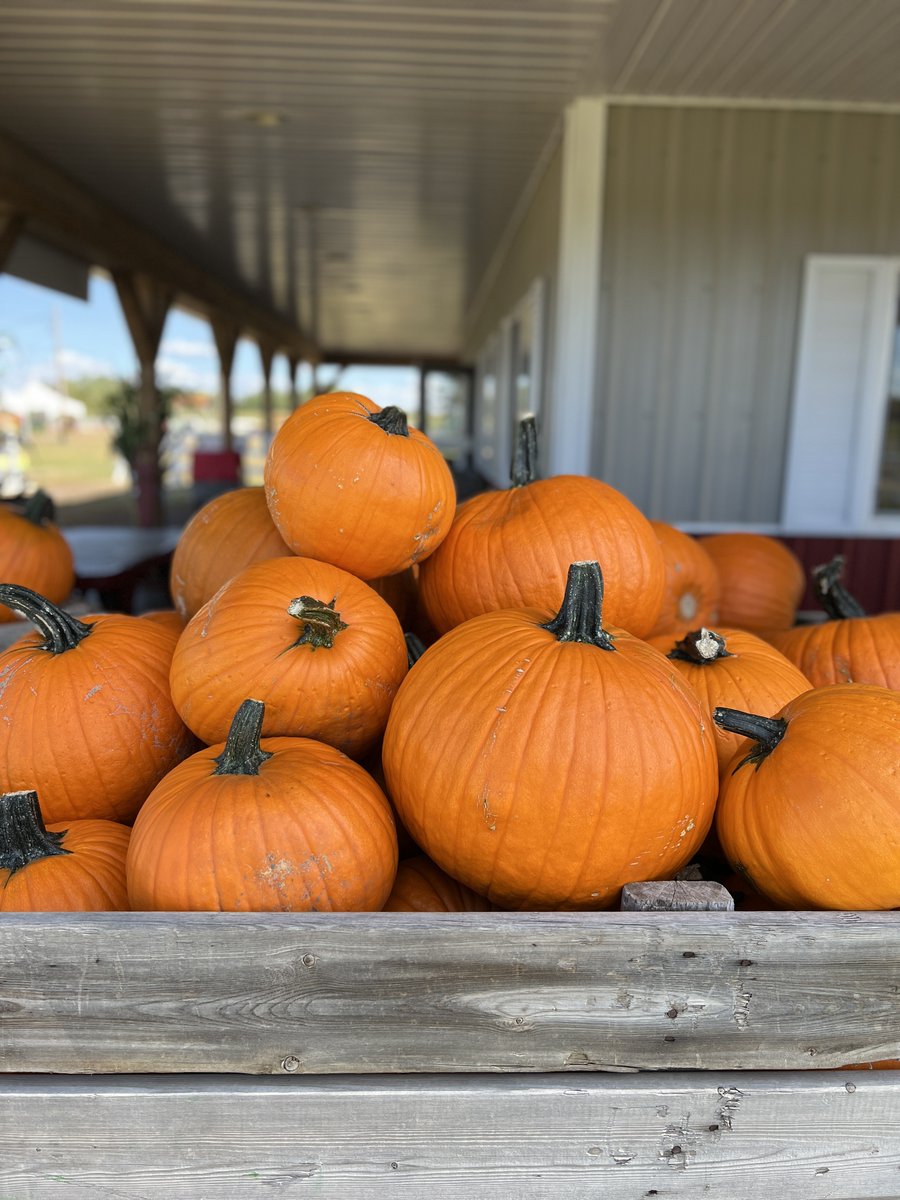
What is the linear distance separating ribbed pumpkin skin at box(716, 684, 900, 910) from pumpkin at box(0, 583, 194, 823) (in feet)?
3.07

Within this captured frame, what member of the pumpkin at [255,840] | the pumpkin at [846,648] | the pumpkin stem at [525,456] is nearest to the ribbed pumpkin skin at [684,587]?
the pumpkin at [846,648]

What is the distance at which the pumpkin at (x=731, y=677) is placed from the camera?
1.38 m

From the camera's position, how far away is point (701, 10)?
11.6 feet

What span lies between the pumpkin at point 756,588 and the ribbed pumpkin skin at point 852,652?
18.4 inches

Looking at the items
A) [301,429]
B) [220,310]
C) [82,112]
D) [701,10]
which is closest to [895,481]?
[701,10]

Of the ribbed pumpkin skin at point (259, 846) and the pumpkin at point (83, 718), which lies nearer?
the ribbed pumpkin skin at point (259, 846)

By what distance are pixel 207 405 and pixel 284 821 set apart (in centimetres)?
4490

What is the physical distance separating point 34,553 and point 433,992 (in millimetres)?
1977

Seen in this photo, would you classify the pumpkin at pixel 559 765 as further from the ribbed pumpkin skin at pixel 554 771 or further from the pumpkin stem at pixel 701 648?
the pumpkin stem at pixel 701 648

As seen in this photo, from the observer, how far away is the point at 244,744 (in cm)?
113

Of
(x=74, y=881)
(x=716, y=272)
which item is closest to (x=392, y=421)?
(x=74, y=881)

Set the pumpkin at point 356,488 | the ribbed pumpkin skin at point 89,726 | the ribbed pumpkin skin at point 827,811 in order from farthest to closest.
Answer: the pumpkin at point 356,488 → the ribbed pumpkin skin at point 89,726 → the ribbed pumpkin skin at point 827,811

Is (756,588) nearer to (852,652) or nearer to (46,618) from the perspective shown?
(852,652)

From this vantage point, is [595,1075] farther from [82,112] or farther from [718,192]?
[82,112]
